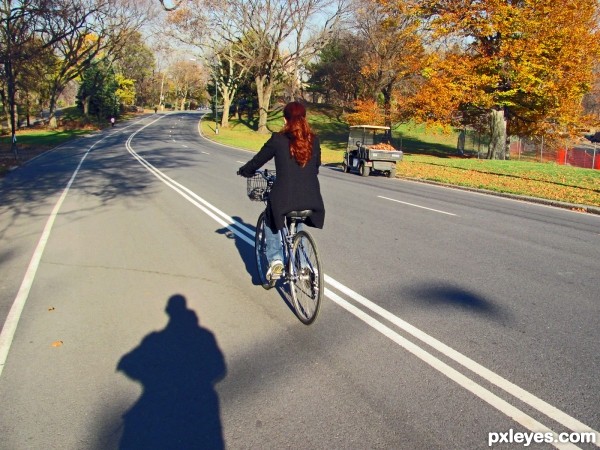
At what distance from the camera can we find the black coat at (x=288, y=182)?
450 centimetres

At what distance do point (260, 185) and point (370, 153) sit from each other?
15.3m

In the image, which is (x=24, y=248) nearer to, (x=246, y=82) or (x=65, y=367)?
(x=65, y=367)

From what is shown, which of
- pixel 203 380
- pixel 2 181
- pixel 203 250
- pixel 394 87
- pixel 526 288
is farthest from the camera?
pixel 394 87

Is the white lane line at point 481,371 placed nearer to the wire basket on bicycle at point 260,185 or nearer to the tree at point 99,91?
the wire basket on bicycle at point 260,185

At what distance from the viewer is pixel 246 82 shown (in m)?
64.9

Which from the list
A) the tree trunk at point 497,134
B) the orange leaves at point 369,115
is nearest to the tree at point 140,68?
the orange leaves at point 369,115

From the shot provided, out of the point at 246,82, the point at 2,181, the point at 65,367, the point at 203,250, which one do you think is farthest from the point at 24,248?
the point at 246,82

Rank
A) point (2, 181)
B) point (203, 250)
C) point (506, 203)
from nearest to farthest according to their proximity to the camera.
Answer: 1. point (203, 250)
2. point (506, 203)
3. point (2, 181)

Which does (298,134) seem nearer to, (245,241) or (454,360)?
(454,360)

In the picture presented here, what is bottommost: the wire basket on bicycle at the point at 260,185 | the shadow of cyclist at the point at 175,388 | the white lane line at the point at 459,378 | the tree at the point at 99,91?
the shadow of cyclist at the point at 175,388

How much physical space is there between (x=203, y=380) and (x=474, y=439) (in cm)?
189

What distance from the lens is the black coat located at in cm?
450

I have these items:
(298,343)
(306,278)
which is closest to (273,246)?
(306,278)

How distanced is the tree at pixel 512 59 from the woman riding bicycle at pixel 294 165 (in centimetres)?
2291
